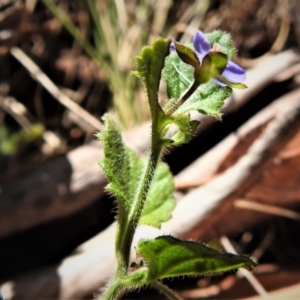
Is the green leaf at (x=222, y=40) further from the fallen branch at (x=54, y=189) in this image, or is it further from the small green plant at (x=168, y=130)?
the fallen branch at (x=54, y=189)

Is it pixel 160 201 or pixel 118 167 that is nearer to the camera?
pixel 118 167

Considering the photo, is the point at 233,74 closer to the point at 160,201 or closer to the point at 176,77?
the point at 176,77

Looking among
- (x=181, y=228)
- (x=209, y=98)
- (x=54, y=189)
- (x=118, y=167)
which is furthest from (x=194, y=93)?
(x=54, y=189)

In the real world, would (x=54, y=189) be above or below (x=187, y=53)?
above

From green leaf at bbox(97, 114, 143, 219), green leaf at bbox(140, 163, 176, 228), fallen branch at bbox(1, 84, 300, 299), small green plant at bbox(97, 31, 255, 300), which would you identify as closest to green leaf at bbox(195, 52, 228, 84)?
small green plant at bbox(97, 31, 255, 300)

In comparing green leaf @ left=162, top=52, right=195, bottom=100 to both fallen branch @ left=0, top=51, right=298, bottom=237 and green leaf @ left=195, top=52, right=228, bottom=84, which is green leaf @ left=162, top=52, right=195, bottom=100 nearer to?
green leaf @ left=195, top=52, right=228, bottom=84

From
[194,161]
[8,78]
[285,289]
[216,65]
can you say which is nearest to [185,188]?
[194,161]

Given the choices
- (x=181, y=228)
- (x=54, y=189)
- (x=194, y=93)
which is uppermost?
(x=54, y=189)
